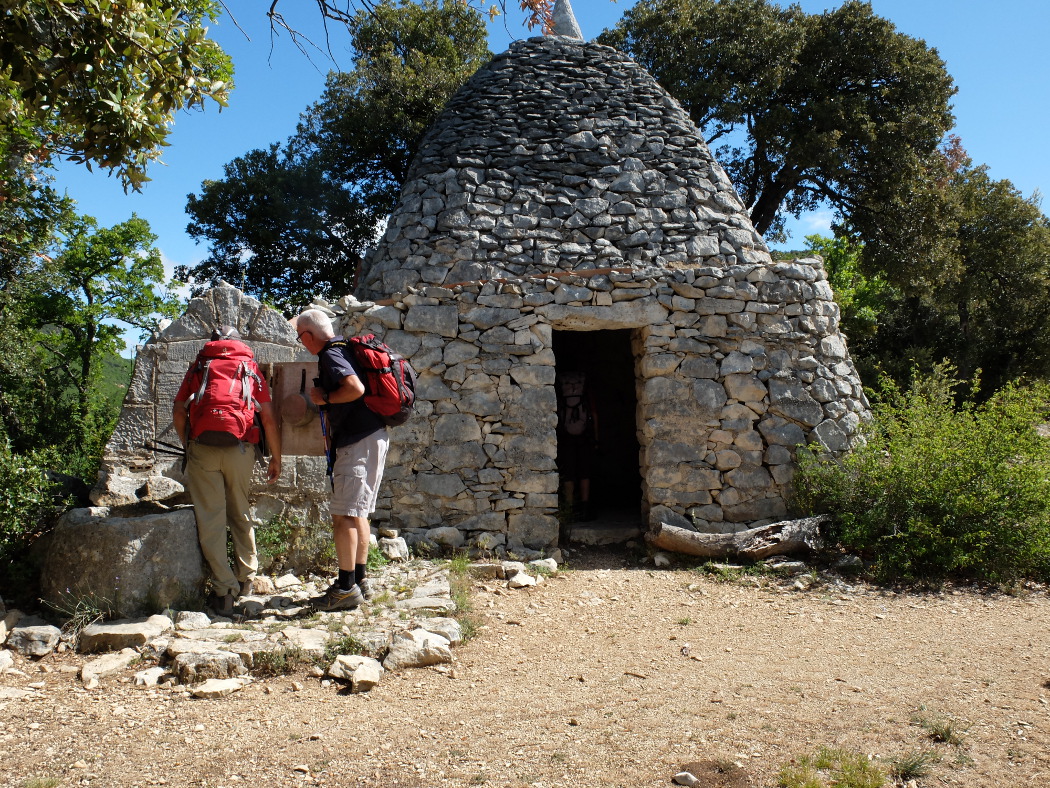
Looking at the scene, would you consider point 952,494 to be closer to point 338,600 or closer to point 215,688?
point 338,600

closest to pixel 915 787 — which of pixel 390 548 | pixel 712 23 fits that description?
pixel 390 548

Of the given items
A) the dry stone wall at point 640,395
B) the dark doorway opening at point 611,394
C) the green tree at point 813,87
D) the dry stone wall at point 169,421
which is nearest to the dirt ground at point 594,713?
the dry stone wall at point 169,421

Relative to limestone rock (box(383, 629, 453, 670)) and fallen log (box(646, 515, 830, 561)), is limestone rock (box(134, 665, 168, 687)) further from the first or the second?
fallen log (box(646, 515, 830, 561))

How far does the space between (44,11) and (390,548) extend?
3.95 metres

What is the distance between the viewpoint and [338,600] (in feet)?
13.0

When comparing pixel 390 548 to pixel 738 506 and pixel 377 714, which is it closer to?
pixel 377 714

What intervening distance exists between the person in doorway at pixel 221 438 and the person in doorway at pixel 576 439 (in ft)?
12.1

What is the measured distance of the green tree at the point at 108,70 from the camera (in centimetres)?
346

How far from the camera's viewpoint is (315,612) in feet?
12.9

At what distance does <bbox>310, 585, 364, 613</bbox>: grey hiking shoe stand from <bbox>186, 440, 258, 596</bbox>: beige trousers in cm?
51

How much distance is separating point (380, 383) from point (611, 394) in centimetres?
569

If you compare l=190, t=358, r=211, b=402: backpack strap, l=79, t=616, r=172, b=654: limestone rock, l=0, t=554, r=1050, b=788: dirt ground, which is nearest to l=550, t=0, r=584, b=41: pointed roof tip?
l=190, t=358, r=211, b=402: backpack strap

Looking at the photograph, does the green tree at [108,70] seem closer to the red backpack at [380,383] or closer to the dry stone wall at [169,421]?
the dry stone wall at [169,421]

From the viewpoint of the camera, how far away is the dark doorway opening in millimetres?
9062
